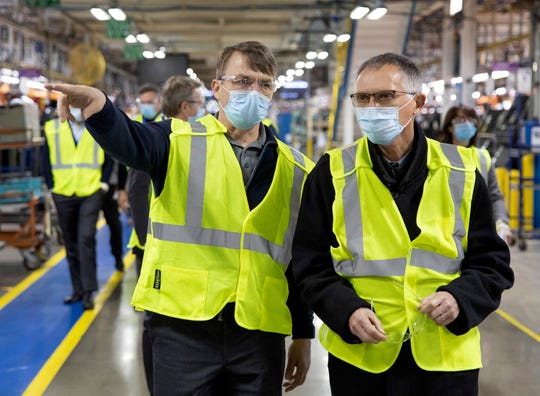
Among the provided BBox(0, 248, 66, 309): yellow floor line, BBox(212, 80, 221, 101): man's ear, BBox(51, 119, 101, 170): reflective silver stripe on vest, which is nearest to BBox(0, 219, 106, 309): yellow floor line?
BBox(0, 248, 66, 309): yellow floor line

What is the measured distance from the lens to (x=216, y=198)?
2.41 m


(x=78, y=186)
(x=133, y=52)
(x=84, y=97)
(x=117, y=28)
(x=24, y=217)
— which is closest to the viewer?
(x=84, y=97)

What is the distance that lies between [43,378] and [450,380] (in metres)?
3.65

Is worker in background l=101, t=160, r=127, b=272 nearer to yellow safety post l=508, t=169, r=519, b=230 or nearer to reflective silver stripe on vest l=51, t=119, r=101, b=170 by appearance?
reflective silver stripe on vest l=51, t=119, r=101, b=170

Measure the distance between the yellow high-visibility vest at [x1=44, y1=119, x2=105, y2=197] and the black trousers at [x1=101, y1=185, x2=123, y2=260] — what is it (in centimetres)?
121

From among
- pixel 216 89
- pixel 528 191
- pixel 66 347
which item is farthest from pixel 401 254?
pixel 528 191

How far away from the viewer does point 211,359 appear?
237cm

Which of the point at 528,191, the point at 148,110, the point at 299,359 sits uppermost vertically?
the point at 148,110

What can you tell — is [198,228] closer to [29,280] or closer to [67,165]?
[67,165]

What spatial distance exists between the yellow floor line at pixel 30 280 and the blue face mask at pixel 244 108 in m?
5.42

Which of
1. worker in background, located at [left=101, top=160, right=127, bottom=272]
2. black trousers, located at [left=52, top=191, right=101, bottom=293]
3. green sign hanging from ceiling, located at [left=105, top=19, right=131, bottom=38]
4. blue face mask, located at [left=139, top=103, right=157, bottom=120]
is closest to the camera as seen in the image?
blue face mask, located at [left=139, top=103, right=157, bottom=120]

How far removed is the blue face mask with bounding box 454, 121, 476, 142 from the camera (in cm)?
548

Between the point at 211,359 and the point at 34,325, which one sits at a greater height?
the point at 211,359

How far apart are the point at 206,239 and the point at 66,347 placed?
12.5 ft
